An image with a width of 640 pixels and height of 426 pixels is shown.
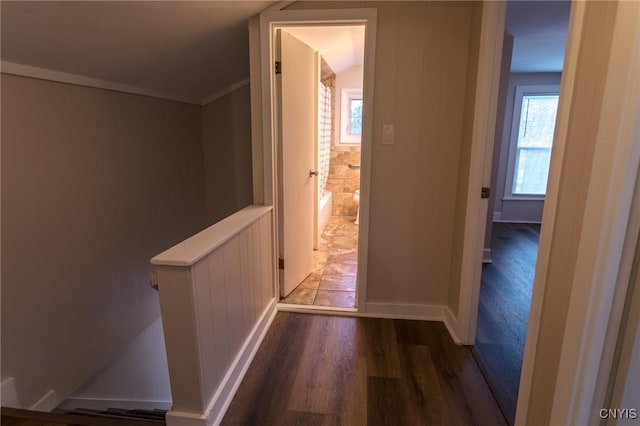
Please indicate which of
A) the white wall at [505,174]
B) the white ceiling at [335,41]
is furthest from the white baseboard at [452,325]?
the white wall at [505,174]

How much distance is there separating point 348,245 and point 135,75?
269 centimetres

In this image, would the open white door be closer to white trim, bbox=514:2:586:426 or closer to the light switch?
the light switch

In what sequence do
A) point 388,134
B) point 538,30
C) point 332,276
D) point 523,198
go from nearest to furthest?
point 388,134 → point 538,30 → point 332,276 → point 523,198

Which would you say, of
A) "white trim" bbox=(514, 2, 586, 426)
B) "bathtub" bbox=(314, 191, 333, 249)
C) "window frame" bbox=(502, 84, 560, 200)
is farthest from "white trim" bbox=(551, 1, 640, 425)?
"window frame" bbox=(502, 84, 560, 200)

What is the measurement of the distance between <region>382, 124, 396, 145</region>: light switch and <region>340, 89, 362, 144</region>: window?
3.38 metres

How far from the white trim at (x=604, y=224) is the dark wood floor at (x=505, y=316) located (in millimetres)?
655

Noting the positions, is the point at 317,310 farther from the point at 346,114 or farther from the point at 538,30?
the point at 346,114

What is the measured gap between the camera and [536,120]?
4.85m

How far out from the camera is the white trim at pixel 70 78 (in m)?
1.55

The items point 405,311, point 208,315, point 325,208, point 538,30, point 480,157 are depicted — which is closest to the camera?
point 208,315

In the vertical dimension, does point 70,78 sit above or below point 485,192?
above

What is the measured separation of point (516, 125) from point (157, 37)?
4.65 m

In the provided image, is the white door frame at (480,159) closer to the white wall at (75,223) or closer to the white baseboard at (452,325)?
the white baseboard at (452,325)

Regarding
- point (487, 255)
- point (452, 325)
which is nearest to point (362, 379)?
point (452, 325)
